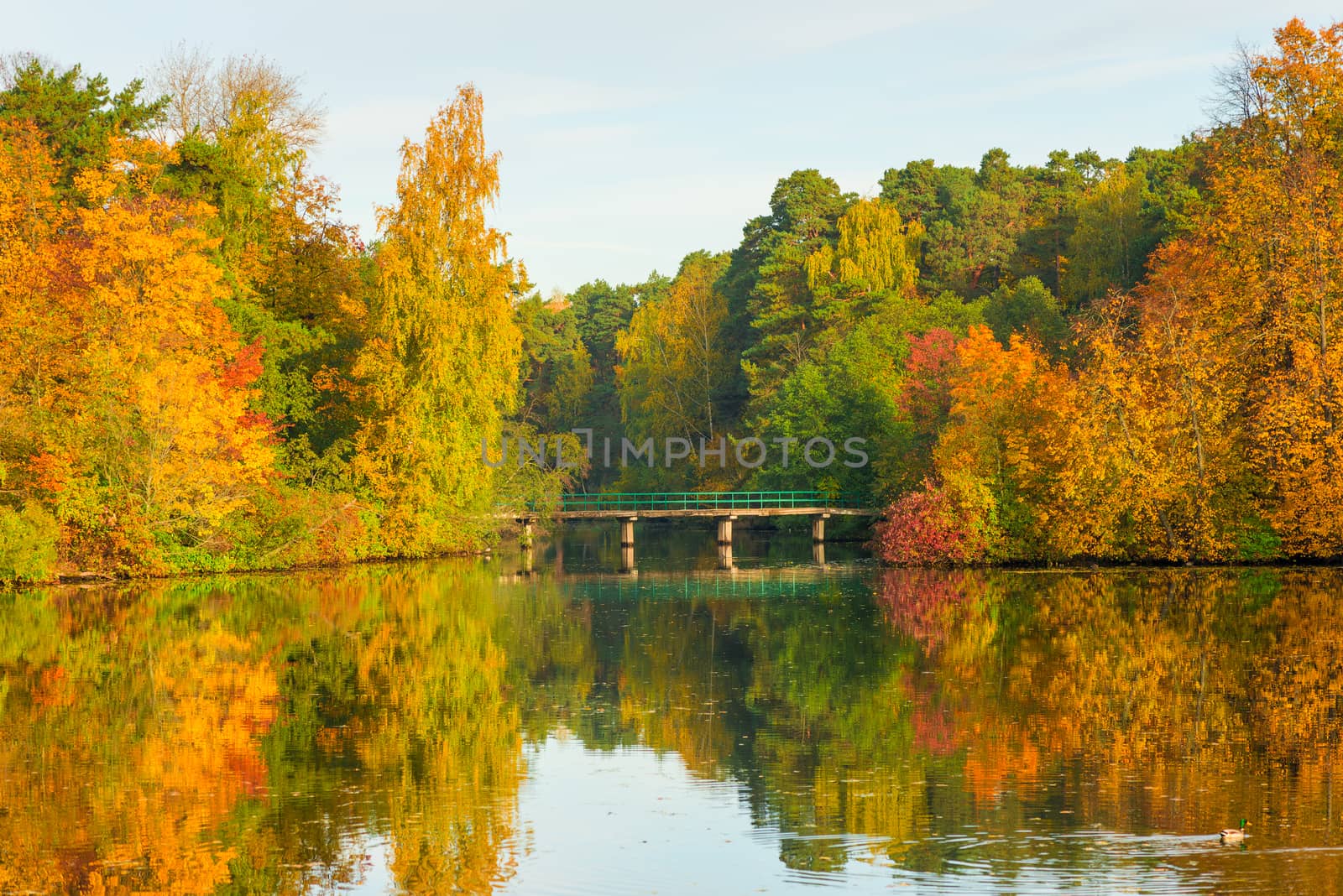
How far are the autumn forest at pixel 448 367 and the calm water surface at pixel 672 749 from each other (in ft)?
25.1

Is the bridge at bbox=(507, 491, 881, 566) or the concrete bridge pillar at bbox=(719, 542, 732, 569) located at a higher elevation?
the bridge at bbox=(507, 491, 881, 566)

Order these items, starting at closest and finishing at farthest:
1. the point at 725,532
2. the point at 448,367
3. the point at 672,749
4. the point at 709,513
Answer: the point at 672,749 → the point at 448,367 → the point at 725,532 → the point at 709,513

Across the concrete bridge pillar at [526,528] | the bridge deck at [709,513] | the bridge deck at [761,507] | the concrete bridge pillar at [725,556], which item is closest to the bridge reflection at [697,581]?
the concrete bridge pillar at [725,556]

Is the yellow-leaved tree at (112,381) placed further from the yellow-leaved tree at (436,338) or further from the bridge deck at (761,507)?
the bridge deck at (761,507)

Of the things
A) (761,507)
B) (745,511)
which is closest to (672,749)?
(745,511)

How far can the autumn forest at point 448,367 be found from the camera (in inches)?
1396

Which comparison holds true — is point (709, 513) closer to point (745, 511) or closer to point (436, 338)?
point (745, 511)

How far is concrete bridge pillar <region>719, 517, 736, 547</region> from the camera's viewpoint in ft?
172

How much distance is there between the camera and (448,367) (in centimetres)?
4328

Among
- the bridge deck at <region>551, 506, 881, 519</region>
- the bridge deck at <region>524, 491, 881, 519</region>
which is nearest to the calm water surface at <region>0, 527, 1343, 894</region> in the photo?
the bridge deck at <region>551, 506, 881, 519</region>

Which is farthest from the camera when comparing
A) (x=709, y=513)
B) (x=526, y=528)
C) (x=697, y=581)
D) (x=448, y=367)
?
(x=709, y=513)

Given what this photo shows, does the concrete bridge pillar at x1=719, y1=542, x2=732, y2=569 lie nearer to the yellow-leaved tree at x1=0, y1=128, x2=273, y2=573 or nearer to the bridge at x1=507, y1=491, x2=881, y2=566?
the bridge at x1=507, y1=491, x2=881, y2=566

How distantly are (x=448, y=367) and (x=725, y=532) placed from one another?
14.9 metres

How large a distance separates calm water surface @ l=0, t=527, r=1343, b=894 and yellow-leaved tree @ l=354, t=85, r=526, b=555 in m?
14.1
